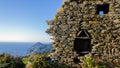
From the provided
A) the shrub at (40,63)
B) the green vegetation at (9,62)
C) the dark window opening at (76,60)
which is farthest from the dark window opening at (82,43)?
the green vegetation at (9,62)

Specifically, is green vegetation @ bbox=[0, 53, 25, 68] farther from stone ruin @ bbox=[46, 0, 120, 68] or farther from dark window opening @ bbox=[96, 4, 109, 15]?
dark window opening @ bbox=[96, 4, 109, 15]

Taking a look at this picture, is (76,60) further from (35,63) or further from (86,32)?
(35,63)

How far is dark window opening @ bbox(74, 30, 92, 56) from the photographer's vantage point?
61.7ft

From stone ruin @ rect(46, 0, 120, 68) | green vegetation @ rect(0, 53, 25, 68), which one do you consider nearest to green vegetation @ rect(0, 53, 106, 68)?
green vegetation @ rect(0, 53, 25, 68)

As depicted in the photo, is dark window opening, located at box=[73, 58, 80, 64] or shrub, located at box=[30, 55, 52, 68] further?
dark window opening, located at box=[73, 58, 80, 64]

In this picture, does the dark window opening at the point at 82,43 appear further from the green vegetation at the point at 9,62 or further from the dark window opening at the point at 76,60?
the green vegetation at the point at 9,62

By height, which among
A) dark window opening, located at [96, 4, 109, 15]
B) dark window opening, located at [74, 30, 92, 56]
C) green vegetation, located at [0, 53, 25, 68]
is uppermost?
dark window opening, located at [96, 4, 109, 15]

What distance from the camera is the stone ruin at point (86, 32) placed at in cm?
1786

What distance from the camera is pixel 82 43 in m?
19.8

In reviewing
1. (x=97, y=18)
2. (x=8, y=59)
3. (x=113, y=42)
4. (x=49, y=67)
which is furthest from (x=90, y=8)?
(x=8, y=59)

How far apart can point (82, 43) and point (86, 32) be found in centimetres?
140

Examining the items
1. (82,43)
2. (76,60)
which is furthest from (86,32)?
(76,60)

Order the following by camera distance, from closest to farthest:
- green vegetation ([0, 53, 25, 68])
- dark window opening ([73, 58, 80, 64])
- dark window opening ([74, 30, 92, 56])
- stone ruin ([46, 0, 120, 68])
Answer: stone ruin ([46, 0, 120, 68]) → dark window opening ([74, 30, 92, 56]) → green vegetation ([0, 53, 25, 68]) → dark window opening ([73, 58, 80, 64])

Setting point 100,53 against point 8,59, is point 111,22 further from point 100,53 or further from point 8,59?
point 8,59
